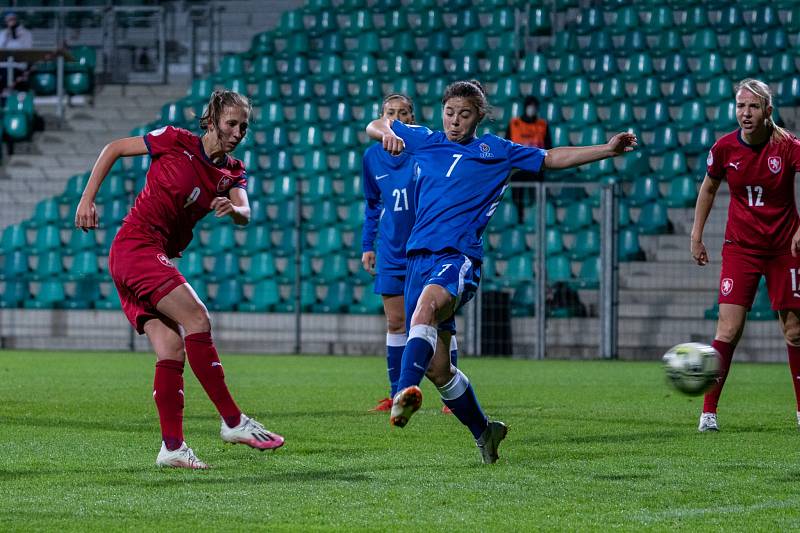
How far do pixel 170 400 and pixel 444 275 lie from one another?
151 centimetres

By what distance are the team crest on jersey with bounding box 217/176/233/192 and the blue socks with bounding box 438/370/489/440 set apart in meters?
1.54

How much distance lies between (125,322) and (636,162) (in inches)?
302

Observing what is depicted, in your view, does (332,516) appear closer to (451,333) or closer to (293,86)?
(451,333)

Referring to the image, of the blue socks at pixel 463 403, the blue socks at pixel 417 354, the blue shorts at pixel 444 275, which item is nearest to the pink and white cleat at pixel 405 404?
the blue socks at pixel 417 354

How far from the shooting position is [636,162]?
18.9 m

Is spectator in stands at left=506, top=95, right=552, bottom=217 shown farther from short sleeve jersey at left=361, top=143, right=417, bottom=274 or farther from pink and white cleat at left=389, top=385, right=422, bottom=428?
pink and white cleat at left=389, top=385, right=422, bottom=428

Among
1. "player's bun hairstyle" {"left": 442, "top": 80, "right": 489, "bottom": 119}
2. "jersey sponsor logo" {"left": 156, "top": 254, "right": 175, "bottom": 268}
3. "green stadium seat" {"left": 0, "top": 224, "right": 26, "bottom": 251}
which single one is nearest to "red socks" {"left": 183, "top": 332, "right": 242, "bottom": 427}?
"jersey sponsor logo" {"left": 156, "top": 254, "right": 175, "bottom": 268}

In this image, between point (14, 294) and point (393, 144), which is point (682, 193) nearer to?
point (14, 294)

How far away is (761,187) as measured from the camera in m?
8.39

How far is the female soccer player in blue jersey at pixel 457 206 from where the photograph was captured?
6406mm

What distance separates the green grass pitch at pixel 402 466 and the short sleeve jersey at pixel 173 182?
125 cm

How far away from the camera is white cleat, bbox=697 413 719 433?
8.38 metres

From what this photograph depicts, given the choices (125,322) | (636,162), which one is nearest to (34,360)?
(125,322)

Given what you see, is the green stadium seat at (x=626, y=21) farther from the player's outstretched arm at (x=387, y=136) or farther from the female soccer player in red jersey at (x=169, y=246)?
the female soccer player in red jersey at (x=169, y=246)
